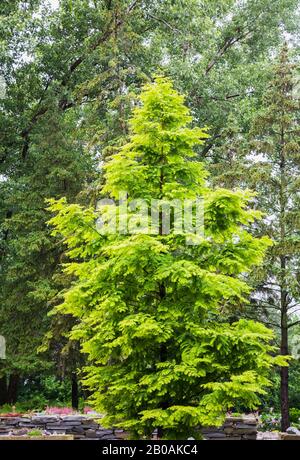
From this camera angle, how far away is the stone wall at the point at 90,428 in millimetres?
15320

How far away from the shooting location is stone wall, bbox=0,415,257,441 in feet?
Result: 50.3

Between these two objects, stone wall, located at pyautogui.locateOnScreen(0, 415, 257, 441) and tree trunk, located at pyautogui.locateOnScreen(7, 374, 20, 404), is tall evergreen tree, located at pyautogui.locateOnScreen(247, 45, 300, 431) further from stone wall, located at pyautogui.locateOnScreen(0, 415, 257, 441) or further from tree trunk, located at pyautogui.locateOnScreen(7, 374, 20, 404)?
tree trunk, located at pyautogui.locateOnScreen(7, 374, 20, 404)

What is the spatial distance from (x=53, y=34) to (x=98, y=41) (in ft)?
4.93

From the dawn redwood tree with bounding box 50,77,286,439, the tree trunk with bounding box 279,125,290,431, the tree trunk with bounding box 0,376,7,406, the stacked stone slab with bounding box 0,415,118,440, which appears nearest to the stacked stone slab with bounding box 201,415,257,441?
the tree trunk with bounding box 279,125,290,431

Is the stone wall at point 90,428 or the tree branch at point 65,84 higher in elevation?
the tree branch at point 65,84

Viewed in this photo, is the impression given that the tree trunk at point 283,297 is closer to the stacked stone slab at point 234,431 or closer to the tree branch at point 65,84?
the stacked stone slab at point 234,431

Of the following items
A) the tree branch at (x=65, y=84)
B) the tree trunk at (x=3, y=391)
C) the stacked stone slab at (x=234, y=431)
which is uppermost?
the tree branch at (x=65, y=84)

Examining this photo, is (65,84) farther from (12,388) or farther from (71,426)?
(71,426)

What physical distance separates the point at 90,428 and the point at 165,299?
704 centimetres

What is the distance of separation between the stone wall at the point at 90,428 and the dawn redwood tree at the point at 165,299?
18.9 feet

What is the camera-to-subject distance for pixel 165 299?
984 cm

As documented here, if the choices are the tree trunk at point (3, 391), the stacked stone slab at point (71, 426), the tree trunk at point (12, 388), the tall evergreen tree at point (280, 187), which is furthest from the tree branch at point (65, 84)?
the stacked stone slab at point (71, 426)

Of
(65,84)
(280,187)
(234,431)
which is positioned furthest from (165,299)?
(65,84)
